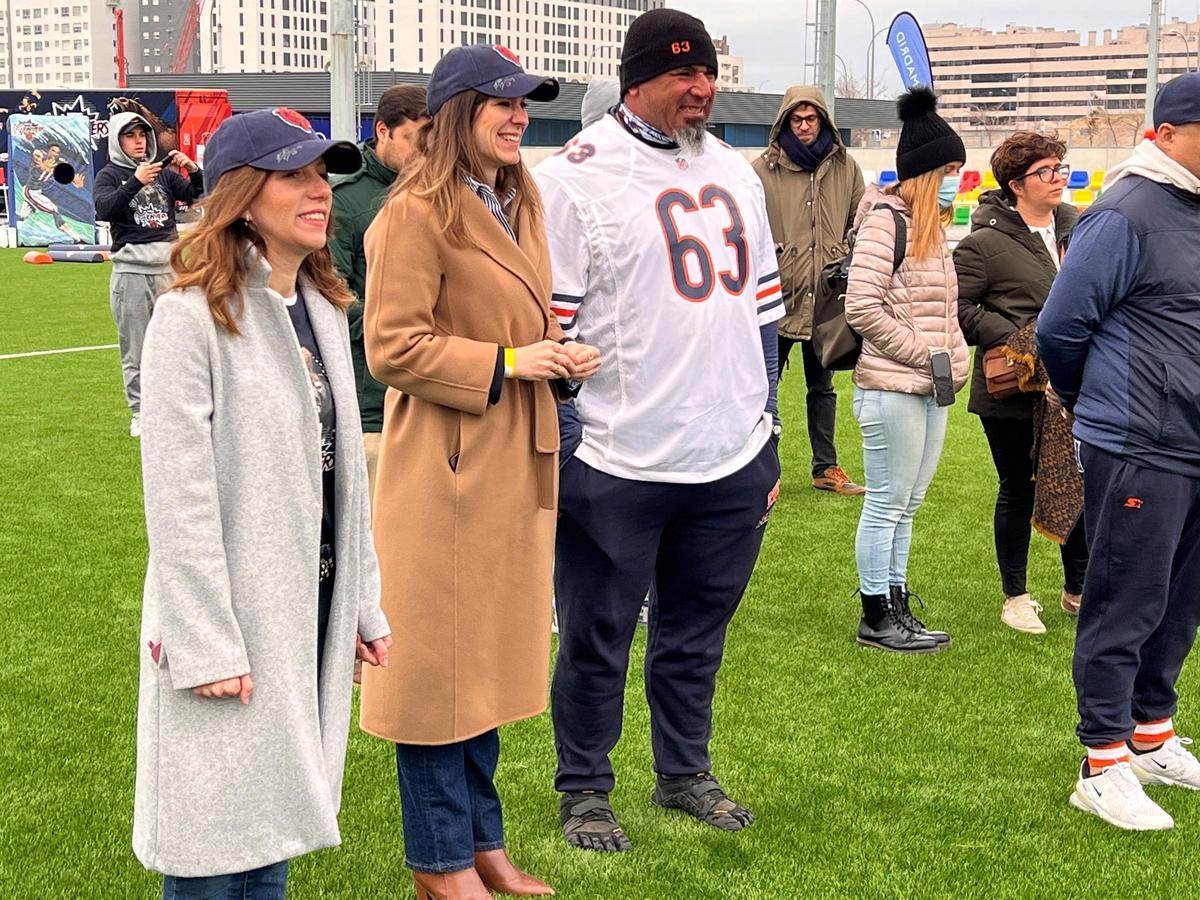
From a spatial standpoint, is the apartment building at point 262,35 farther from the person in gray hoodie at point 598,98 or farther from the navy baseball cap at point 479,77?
the navy baseball cap at point 479,77

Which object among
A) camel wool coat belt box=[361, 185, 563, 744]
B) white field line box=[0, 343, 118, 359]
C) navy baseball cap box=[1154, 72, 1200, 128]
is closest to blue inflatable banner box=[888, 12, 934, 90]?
navy baseball cap box=[1154, 72, 1200, 128]

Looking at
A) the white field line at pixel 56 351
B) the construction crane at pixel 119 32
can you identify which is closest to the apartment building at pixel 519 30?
the construction crane at pixel 119 32

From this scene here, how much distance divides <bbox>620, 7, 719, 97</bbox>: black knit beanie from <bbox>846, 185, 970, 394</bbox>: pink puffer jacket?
74.9 inches

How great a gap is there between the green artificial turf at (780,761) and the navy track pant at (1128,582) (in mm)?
389

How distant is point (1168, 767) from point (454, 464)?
8.50ft

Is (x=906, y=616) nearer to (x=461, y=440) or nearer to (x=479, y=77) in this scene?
(x=461, y=440)

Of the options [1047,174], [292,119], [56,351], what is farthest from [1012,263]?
[56,351]

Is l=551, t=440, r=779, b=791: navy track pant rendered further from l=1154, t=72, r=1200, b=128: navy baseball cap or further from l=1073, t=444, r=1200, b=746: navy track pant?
l=1154, t=72, r=1200, b=128: navy baseball cap

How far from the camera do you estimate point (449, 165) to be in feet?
11.1

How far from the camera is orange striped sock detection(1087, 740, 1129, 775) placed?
14.4 feet

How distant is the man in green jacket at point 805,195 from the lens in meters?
8.29

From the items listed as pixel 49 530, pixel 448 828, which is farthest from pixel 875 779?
pixel 49 530

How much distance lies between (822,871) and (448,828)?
107 centimetres

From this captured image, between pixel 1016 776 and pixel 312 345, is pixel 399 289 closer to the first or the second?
pixel 312 345
